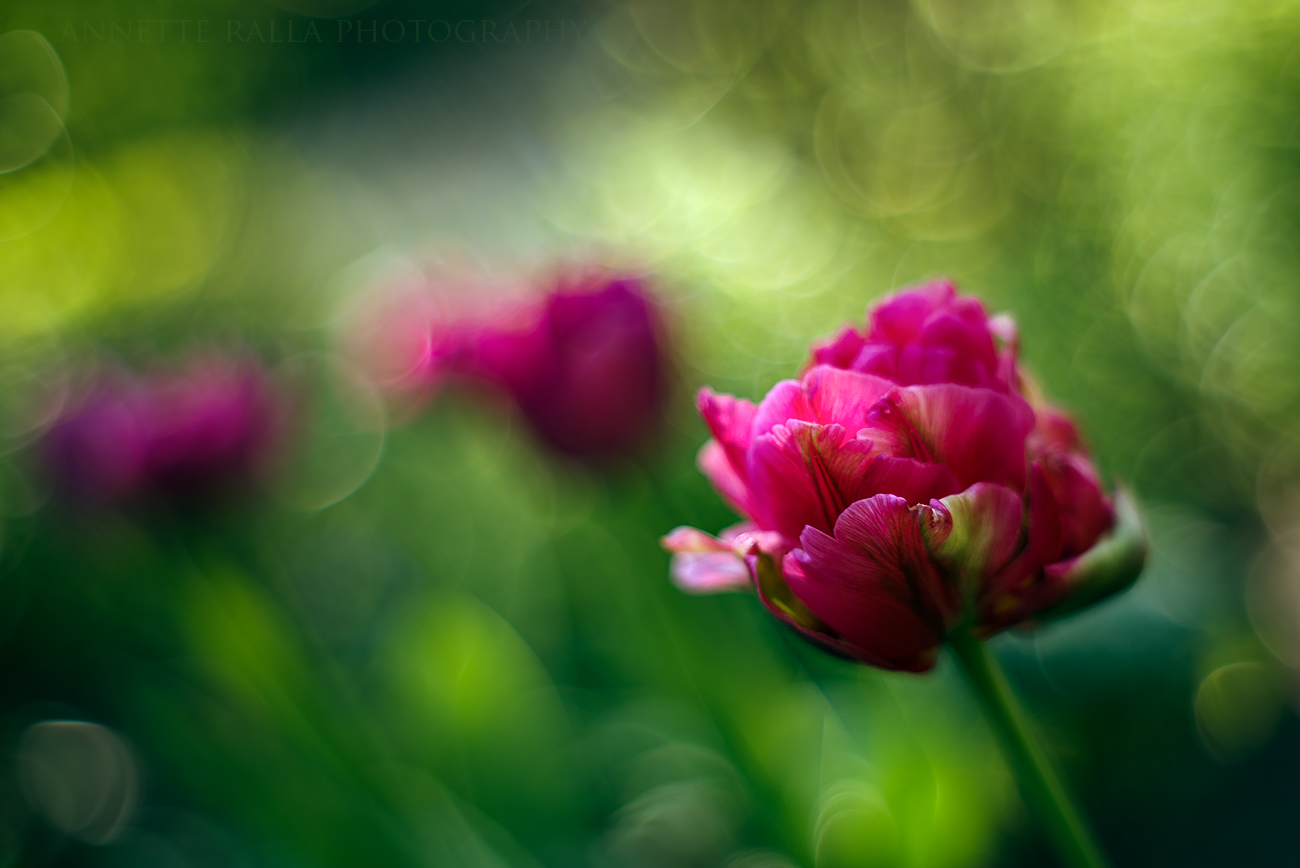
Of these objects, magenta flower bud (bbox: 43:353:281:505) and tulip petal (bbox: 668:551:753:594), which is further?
magenta flower bud (bbox: 43:353:281:505)

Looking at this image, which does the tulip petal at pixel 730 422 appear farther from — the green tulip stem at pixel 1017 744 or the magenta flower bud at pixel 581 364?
the magenta flower bud at pixel 581 364

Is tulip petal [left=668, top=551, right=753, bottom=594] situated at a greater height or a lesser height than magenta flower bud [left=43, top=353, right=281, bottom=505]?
greater

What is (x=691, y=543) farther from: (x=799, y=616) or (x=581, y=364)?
(x=581, y=364)

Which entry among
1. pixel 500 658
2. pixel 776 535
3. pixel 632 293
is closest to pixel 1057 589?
pixel 776 535

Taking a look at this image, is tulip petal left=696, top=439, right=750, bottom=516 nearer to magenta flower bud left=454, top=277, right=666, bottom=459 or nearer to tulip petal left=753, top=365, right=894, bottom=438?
tulip petal left=753, top=365, right=894, bottom=438

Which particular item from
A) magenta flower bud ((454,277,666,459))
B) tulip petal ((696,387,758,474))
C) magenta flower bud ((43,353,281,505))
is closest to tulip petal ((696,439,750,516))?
tulip petal ((696,387,758,474))

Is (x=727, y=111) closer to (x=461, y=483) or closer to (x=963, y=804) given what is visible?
(x=461, y=483)
